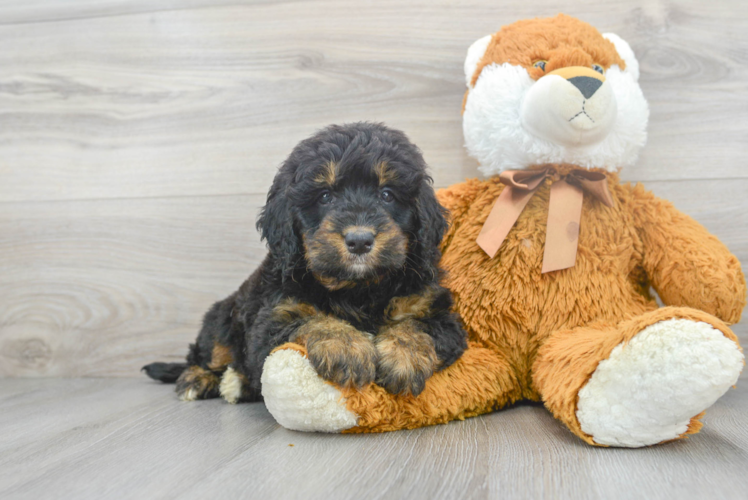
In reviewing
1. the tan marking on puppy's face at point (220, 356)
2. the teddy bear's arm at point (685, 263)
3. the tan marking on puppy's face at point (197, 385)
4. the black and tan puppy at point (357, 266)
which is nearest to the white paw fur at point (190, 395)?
the tan marking on puppy's face at point (197, 385)

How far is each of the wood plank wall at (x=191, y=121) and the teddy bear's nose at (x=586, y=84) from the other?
2.43 ft

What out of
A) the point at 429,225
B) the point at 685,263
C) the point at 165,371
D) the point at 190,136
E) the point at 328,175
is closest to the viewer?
the point at 328,175

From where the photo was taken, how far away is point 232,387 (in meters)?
2.11

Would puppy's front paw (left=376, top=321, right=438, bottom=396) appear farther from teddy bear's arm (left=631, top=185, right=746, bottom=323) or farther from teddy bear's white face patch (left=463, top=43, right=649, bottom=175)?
teddy bear's arm (left=631, top=185, right=746, bottom=323)

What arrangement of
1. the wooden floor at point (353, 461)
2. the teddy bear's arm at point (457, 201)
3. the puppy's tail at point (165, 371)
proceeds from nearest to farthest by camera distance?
the wooden floor at point (353, 461)
the teddy bear's arm at point (457, 201)
the puppy's tail at point (165, 371)

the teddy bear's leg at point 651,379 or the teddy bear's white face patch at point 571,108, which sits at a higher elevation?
the teddy bear's white face patch at point 571,108

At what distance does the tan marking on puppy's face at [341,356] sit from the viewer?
1.47 meters

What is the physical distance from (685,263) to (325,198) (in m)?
1.14

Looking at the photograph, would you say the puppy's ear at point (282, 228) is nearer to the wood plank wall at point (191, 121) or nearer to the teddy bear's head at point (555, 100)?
the teddy bear's head at point (555, 100)

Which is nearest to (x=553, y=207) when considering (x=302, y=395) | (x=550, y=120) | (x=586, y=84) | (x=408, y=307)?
(x=550, y=120)

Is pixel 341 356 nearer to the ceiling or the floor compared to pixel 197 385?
nearer to the ceiling

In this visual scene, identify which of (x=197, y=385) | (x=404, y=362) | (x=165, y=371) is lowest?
(x=165, y=371)

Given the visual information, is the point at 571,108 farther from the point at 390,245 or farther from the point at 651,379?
the point at 651,379

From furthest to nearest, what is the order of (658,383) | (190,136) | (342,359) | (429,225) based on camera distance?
(190,136), (429,225), (342,359), (658,383)
